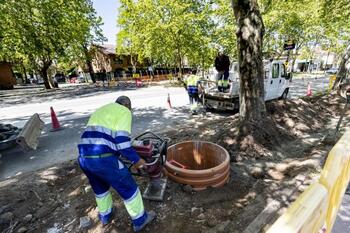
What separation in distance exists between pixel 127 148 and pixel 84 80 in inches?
1666

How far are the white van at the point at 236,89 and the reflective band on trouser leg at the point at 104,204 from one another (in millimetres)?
6055

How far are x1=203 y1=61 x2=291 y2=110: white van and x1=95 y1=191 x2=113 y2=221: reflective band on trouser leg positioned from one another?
6.06 m

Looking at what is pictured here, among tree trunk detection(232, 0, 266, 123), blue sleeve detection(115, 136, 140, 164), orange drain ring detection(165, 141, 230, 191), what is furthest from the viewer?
tree trunk detection(232, 0, 266, 123)

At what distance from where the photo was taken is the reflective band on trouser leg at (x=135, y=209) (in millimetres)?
2449

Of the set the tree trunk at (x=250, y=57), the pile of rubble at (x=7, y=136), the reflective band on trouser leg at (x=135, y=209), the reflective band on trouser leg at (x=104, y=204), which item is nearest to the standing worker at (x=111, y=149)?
the reflective band on trouser leg at (x=135, y=209)

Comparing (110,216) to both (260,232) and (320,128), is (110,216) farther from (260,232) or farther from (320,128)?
(320,128)

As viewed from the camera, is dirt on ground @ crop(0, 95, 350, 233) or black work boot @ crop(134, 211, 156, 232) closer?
black work boot @ crop(134, 211, 156, 232)

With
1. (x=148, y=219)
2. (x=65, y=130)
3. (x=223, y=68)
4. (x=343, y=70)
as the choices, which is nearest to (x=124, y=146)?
(x=148, y=219)

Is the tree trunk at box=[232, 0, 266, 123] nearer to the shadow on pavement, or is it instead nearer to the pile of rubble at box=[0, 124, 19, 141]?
the shadow on pavement

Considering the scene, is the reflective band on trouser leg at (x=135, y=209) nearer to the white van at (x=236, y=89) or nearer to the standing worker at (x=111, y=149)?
the standing worker at (x=111, y=149)

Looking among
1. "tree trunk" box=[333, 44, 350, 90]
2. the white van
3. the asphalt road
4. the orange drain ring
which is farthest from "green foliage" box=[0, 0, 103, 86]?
"tree trunk" box=[333, 44, 350, 90]

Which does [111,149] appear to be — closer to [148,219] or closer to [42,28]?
[148,219]

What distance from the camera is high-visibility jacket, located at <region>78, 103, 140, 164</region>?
2223 mm

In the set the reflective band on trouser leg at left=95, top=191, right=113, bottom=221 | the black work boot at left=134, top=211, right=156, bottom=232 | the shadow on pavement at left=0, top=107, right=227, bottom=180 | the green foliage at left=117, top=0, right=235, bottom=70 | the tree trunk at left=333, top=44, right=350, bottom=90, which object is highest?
the green foliage at left=117, top=0, right=235, bottom=70
